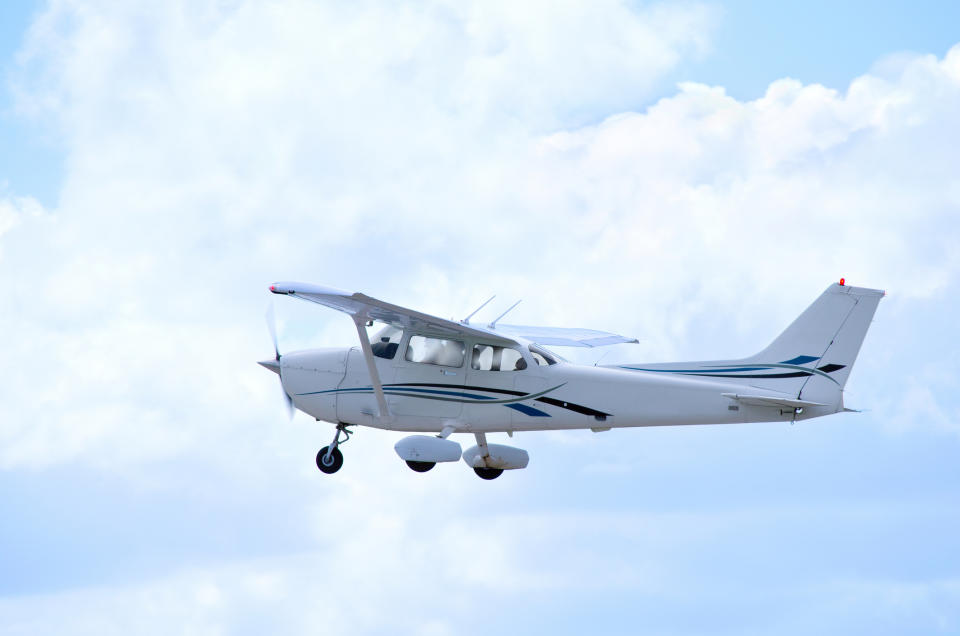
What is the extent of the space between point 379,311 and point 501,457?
2.90m

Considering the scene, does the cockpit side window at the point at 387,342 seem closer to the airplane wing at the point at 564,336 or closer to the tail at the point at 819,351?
the airplane wing at the point at 564,336

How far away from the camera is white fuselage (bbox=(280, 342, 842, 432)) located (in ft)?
62.1

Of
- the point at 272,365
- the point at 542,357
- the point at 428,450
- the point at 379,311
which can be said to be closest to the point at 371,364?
the point at 379,311

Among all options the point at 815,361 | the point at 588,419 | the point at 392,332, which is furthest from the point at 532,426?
the point at 815,361

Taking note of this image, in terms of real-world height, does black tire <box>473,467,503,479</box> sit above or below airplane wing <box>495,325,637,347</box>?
below

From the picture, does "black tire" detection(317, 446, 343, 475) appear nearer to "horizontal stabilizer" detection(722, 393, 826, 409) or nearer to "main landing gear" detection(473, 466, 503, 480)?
"main landing gear" detection(473, 466, 503, 480)

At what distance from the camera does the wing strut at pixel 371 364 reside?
19.1 m

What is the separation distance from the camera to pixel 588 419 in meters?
19.2

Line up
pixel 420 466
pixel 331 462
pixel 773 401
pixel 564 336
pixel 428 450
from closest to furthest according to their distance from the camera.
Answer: pixel 773 401 → pixel 428 450 → pixel 420 466 → pixel 331 462 → pixel 564 336

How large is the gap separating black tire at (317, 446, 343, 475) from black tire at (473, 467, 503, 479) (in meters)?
1.92

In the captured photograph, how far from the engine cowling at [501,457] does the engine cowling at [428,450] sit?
119cm

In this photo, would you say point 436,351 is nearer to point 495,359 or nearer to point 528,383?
point 495,359

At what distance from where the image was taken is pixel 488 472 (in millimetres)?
20484

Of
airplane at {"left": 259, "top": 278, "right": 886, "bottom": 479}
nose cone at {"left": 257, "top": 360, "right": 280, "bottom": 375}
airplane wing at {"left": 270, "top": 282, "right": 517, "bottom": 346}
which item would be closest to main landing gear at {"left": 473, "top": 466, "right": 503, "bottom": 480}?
airplane at {"left": 259, "top": 278, "right": 886, "bottom": 479}
